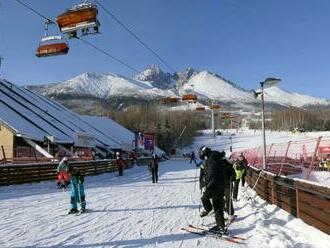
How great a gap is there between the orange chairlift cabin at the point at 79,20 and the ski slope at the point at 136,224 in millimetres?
7079

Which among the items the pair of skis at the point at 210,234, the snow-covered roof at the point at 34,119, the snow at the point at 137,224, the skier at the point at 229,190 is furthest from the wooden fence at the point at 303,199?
the snow-covered roof at the point at 34,119

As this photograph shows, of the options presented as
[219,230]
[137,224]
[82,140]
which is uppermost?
[82,140]

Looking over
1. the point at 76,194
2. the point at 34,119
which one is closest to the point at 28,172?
the point at 76,194

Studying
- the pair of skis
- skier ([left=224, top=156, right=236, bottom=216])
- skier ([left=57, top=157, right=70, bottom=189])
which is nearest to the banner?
skier ([left=57, top=157, right=70, bottom=189])

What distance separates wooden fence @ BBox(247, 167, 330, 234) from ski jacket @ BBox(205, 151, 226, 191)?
1895 mm

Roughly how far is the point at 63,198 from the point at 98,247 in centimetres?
955

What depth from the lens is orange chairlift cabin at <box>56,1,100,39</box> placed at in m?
18.5

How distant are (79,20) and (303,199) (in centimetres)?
1245

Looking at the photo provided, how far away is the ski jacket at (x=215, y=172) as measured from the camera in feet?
31.7

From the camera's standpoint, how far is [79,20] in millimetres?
18641

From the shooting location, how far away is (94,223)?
11.6m

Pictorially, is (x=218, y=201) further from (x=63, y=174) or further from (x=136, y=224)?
(x=63, y=174)

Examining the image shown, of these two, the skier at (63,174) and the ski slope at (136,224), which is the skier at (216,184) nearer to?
the ski slope at (136,224)

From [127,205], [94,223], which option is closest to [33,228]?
[94,223]
